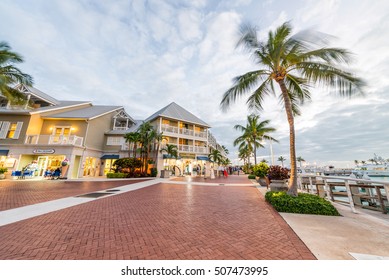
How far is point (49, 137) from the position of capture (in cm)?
1725

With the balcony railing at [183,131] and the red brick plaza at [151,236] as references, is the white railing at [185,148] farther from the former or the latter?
the red brick plaza at [151,236]

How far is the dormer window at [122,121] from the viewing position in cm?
2490

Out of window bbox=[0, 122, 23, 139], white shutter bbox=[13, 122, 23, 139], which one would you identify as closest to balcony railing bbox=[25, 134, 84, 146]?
white shutter bbox=[13, 122, 23, 139]

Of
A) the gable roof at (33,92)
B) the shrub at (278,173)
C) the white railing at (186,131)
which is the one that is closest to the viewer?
the shrub at (278,173)

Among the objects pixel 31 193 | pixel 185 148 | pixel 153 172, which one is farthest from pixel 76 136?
pixel 185 148

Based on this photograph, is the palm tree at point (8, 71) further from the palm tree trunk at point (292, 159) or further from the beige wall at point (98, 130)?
the palm tree trunk at point (292, 159)

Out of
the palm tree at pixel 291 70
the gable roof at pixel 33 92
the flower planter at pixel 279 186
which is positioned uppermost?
the gable roof at pixel 33 92

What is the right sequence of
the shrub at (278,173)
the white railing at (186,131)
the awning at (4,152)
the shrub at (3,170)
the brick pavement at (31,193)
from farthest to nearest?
1. the white railing at (186,131)
2. the awning at (4,152)
3. the shrub at (3,170)
4. the shrub at (278,173)
5. the brick pavement at (31,193)

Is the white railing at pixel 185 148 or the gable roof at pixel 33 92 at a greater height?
the gable roof at pixel 33 92

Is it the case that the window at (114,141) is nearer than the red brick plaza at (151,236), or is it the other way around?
the red brick plaza at (151,236)

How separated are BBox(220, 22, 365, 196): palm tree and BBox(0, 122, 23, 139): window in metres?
23.2

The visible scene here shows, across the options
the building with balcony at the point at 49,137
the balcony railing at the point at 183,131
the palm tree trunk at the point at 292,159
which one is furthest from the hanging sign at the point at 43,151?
the palm tree trunk at the point at 292,159
